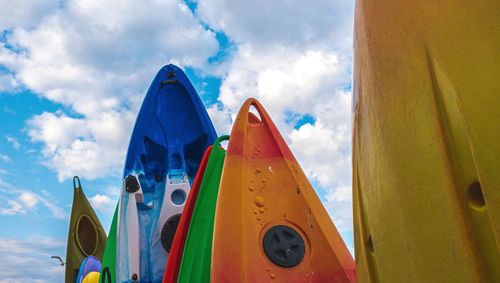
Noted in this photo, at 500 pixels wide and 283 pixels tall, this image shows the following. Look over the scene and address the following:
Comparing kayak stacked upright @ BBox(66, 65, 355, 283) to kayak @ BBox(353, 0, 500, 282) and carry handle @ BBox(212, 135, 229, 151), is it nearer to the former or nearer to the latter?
carry handle @ BBox(212, 135, 229, 151)

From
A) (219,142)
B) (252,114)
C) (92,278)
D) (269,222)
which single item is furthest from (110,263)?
(269,222)

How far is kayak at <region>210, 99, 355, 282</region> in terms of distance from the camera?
251 centimetres

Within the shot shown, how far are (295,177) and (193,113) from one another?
2.17 m

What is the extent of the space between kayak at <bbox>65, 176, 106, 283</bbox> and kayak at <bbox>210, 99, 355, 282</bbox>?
5.21 metres

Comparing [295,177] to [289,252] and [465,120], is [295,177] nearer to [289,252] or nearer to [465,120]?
[289,252]

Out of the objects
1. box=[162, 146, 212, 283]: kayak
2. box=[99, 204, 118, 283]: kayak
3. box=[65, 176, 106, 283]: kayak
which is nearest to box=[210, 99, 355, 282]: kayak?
box=[162, 146, 212, 283]: kayak

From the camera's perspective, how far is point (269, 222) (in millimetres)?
2662

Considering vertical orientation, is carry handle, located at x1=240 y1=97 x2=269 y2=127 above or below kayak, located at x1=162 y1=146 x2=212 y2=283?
above

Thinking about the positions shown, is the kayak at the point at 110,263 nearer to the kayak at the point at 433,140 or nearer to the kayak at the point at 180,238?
the kayak at the point at 180,238

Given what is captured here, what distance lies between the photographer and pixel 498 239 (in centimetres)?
110

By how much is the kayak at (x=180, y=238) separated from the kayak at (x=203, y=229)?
0.25 feet

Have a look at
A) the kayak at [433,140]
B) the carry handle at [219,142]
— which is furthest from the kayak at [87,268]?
the kayak at [433,140]

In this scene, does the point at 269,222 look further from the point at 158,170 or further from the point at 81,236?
the point at 81,236

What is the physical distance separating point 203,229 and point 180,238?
21cm
